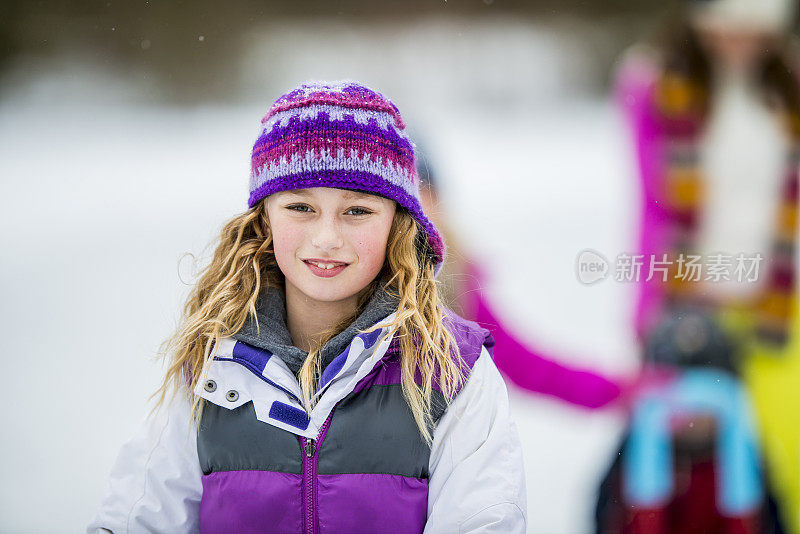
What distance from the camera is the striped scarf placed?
1.64 m

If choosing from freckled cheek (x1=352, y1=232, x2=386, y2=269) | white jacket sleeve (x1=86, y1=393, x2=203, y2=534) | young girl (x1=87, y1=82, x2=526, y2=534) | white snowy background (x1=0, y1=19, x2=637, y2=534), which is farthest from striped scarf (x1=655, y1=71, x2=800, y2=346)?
white jacket sleeve (x1=86, y1=393, x2=203, y2=534)

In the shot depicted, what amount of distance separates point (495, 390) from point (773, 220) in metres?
1.05

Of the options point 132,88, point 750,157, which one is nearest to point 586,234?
point 750,157

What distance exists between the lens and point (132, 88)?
62.1 inches

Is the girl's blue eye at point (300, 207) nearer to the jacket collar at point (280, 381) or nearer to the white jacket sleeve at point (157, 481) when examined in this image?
the jacket collar at point (280, 381)

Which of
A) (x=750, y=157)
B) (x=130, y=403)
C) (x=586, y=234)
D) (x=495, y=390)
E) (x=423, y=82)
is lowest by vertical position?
(x=130, y=403)

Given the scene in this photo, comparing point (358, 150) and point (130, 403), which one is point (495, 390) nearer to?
point (358, 150)

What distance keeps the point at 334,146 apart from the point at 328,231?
121 mm

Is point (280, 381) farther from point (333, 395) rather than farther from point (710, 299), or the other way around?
point (710, 299)

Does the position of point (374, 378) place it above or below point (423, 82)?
below

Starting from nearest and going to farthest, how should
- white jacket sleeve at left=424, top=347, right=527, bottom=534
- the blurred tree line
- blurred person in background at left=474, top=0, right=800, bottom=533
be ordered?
white jacket sleeve at left=424, top=347, right=527, bottom=534
the blurred tree line
blurred person in background at left=474, top=0, right=800, bottom=533

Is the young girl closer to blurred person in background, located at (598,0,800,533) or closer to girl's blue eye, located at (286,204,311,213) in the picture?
girl's blue eye, located at (286,204,311,213)

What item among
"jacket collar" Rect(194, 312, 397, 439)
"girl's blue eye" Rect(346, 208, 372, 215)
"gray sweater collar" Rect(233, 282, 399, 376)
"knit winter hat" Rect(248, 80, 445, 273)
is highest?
"knit winter hat" Rect(248, 80, 445, 273)

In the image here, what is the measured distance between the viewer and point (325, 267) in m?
0.98
